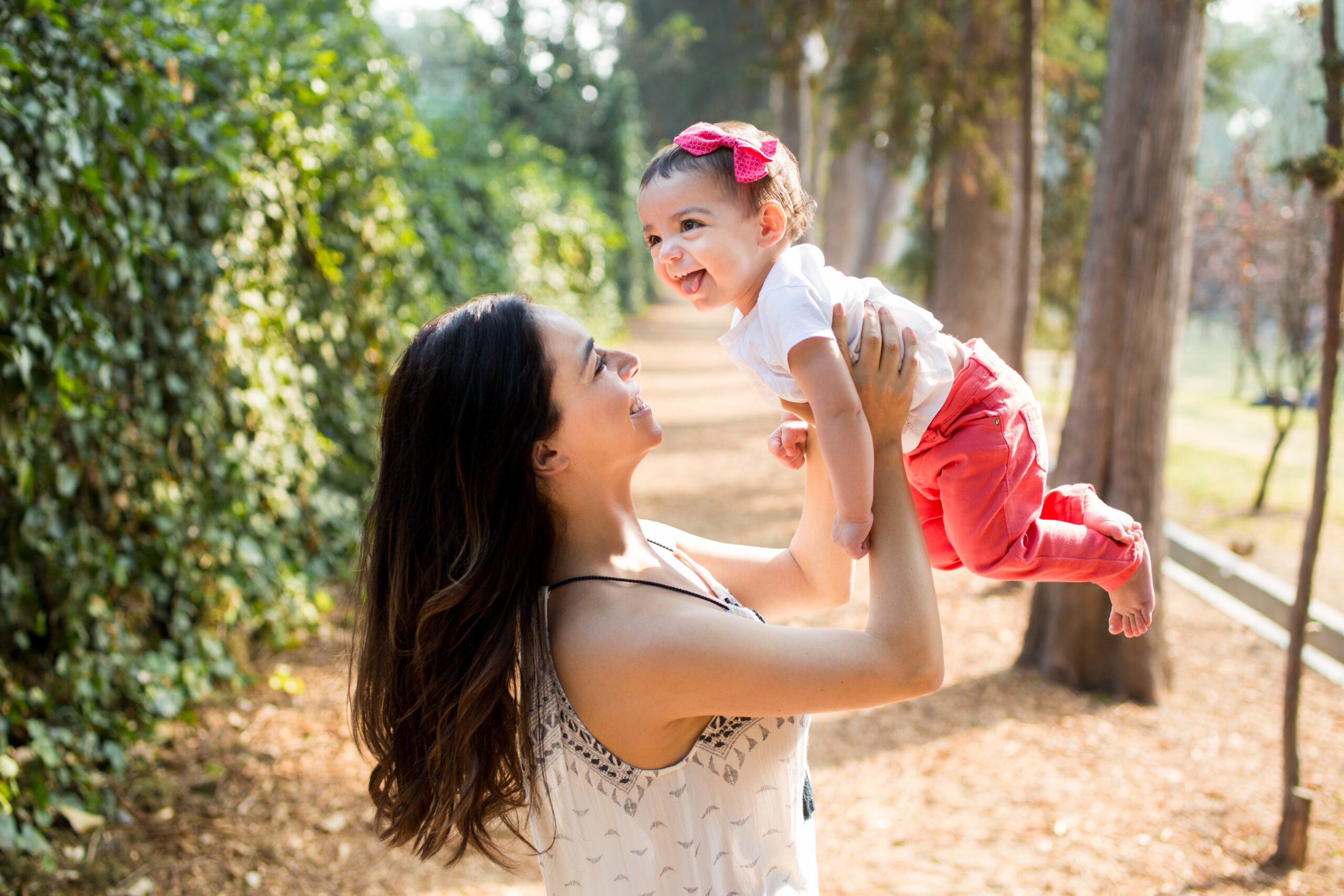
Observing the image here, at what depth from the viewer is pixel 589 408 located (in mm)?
1568

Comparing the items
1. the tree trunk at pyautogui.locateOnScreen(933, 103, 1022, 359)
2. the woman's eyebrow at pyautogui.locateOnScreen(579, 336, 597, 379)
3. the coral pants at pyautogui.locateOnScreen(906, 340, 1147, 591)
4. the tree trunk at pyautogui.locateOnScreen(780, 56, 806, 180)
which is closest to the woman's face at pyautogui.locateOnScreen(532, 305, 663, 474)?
the woman's eyebrow at pyautogui.locateOnScreen(579, 336, 597, 379)

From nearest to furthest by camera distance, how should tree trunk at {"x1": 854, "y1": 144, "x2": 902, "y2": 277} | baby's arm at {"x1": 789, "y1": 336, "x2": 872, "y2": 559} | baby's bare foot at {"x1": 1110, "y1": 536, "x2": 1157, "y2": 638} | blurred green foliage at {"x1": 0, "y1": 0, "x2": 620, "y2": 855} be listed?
1. baby's arm at {"x1": 789, "y1": 336, "x2": 872, "y2": 559}
2. baby's bare foot at {"x1": 1110, "y1": 536, "x2": 1157, "y2": 638}
3. blurred green foliage at {"x1": 0, "y1": 0, "x2": 620, "y2": 855}
4. tree trunk at {"x1": 854, "y1": 144, "x2": 902, "y2": 277}

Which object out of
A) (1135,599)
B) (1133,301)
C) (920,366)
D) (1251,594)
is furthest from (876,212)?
(920,366)

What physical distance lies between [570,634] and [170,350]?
283cm

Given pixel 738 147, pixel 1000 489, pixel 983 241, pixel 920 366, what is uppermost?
pixel 983 241

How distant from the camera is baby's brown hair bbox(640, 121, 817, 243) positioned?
1708 millimetres

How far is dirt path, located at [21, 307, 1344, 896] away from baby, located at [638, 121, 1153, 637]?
7.07ft

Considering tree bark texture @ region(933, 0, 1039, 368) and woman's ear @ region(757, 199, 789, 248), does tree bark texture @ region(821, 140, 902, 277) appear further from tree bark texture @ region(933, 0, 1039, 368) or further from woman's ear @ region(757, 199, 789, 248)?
woman's ear @ region(757, 199, 789, 248)

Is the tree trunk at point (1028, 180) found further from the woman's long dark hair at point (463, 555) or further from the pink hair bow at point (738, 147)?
the woman's long dark hair at point (463, 555)

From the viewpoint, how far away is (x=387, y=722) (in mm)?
1638

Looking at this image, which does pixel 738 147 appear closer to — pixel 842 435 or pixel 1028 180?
pixel 842 435

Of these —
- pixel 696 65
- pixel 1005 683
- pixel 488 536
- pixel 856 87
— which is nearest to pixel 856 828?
pixel 1005 683

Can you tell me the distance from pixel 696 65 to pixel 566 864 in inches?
1124

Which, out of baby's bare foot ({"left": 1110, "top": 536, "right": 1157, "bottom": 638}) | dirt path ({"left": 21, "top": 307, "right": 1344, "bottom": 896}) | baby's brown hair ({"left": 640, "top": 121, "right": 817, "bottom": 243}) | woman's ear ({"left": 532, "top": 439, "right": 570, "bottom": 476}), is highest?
baby's brown hair ({"left": 640, "top": 121, "right": 817, "bottom": 243})
